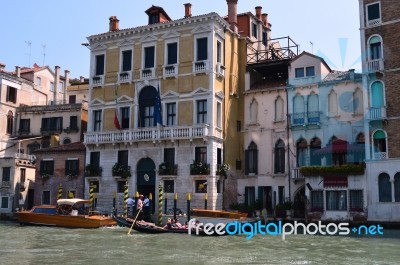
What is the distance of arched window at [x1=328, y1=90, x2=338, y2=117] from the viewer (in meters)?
26.2

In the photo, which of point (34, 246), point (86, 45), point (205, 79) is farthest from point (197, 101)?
point (34, 246)

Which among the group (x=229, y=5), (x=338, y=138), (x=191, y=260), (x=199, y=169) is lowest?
(x=191, y=260)

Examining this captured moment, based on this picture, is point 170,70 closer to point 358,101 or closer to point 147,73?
point 147,73

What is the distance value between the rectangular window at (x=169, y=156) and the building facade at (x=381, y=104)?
9.88 metres

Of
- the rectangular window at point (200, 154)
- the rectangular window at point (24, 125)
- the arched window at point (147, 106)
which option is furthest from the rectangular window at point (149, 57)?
the rectangular window at point (24, 125)

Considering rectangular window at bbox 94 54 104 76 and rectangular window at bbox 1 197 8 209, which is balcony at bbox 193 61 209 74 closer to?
rectangular window at bbox 94 54 104 76

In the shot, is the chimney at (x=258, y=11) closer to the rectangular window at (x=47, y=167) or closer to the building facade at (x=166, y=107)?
the building facade at (x=166, y=107)

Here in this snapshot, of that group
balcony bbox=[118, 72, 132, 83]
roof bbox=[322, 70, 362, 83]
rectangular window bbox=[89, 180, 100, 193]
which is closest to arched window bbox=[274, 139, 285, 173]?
roof bbox=[322, 70, 362, 83]

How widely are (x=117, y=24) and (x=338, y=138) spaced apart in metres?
15.2

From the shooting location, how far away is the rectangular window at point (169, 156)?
27328mm

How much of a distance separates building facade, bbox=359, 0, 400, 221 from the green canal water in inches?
87.3

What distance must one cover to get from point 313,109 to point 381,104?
3.81m

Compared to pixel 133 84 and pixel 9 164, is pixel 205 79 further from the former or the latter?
pixel 9 164

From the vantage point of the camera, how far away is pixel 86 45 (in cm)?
3130
